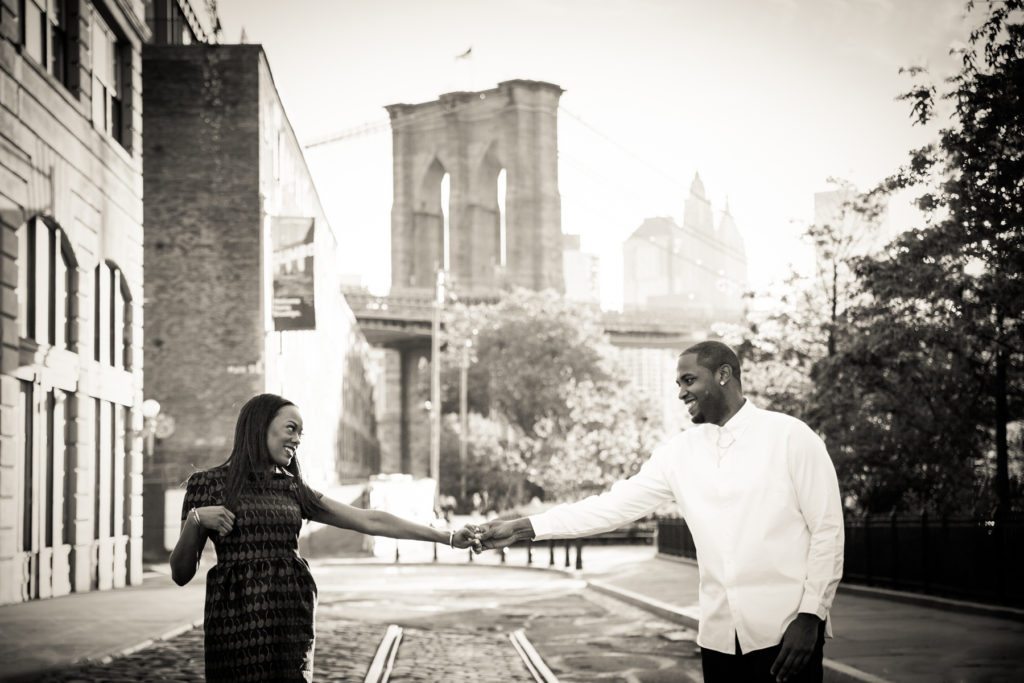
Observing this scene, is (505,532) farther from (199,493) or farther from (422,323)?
(422,323)

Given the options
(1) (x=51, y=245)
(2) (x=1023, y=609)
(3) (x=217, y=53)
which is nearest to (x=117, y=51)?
(1) (x=51, y=245)

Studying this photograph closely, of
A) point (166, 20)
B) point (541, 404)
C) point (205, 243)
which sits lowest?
point (541, 404)

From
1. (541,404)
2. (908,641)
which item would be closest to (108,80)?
(908,641)

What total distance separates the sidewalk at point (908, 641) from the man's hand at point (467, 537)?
4149 mm

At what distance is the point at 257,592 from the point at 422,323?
100m

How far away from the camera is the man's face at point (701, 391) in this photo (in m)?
5.20

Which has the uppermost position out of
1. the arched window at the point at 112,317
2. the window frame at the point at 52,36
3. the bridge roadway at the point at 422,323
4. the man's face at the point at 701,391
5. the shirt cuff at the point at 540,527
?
the bridge roadway at the point at 422,323

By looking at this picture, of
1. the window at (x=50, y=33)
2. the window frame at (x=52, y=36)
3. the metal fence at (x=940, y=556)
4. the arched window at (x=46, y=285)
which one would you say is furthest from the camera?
the window at (x=50, y=33)

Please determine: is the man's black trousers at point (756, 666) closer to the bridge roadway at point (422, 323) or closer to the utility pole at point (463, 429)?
the utility pole at point (463, 429)

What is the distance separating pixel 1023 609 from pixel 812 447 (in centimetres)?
1046

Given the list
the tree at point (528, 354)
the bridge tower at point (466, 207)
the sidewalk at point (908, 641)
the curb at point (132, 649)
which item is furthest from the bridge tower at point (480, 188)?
the curb at point (132, 649)

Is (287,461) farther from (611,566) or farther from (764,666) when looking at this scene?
(611,566)

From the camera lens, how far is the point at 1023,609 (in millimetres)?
14344

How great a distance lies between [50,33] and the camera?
20.2 meters
